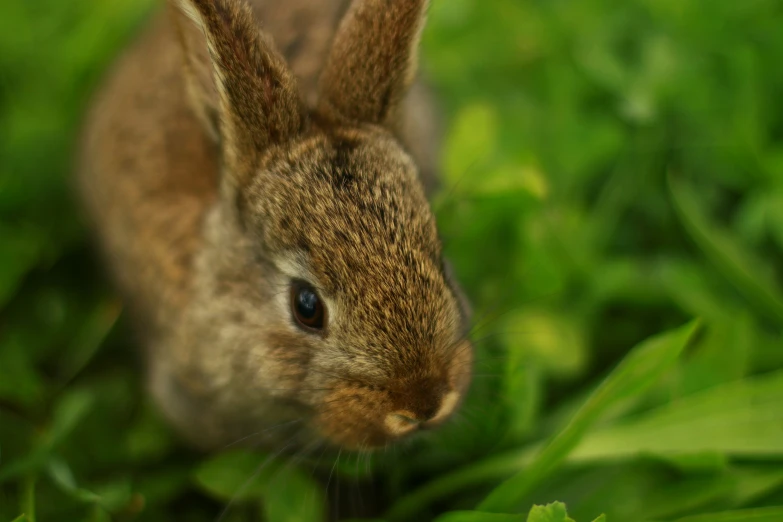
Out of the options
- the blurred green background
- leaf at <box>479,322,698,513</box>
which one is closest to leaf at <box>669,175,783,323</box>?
the blurred green background

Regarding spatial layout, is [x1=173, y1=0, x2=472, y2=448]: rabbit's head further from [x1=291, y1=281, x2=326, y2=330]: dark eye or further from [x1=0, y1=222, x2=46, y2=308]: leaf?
[x1=0, y1=222, x2=46, y2=308]: leaf

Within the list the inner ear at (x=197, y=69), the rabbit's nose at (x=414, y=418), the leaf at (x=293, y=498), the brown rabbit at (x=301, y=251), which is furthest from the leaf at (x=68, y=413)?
the rabbit's nose at (x=414, y=418)

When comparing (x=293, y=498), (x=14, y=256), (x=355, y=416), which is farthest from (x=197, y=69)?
(x=293, y=498)

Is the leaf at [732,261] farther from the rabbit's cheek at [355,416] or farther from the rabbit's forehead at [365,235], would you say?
the rabbit's cheek at [355,416]

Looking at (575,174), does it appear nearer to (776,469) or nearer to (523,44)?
(523,44)

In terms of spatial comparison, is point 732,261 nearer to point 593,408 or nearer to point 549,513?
point 593,408

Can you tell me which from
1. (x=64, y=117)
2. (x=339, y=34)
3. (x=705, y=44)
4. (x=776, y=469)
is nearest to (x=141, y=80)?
(x=64, y=117)

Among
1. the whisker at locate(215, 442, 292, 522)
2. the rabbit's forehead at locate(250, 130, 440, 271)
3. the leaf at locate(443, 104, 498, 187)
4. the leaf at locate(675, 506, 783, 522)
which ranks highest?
the leaf at locate(443, 104, 498, 187)
